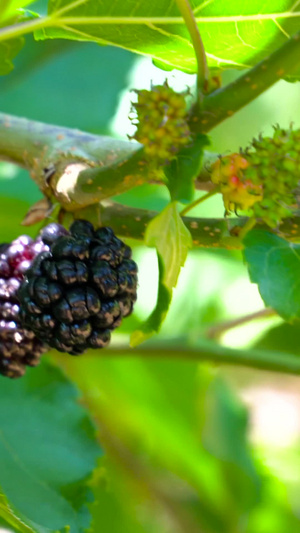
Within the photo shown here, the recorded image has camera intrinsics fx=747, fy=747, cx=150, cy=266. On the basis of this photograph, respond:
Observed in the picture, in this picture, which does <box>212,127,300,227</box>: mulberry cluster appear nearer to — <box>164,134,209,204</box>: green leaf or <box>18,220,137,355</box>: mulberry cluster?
<box>164,134,209,204</box>: green leaf

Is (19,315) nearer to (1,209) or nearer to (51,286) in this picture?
(51,286)

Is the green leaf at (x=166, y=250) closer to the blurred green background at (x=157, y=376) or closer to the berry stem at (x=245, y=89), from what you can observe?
the berry stem at (x=245, y=89)

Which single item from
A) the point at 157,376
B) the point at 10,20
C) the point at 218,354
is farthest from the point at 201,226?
the point at 157,376

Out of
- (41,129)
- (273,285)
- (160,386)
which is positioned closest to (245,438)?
(160,386)

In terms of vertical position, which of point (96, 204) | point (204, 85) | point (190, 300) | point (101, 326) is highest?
point (204, 85)

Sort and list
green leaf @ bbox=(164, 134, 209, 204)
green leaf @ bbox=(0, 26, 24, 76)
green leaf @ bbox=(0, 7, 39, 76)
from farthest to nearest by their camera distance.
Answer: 1. green leaf @ bbox=(0, 26, 24, 76)
2. green leaf @ bbox=(0, 7, 39, 76)
3. green leaf @ bbox=(164, 134, 209, 204)

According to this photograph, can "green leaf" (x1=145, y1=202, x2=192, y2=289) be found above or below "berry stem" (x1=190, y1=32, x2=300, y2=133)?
below

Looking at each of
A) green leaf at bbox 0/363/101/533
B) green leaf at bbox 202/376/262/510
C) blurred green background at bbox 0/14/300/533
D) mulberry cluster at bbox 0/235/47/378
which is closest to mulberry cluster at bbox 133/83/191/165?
mulberry cluster at bbox 0/235/47/378
